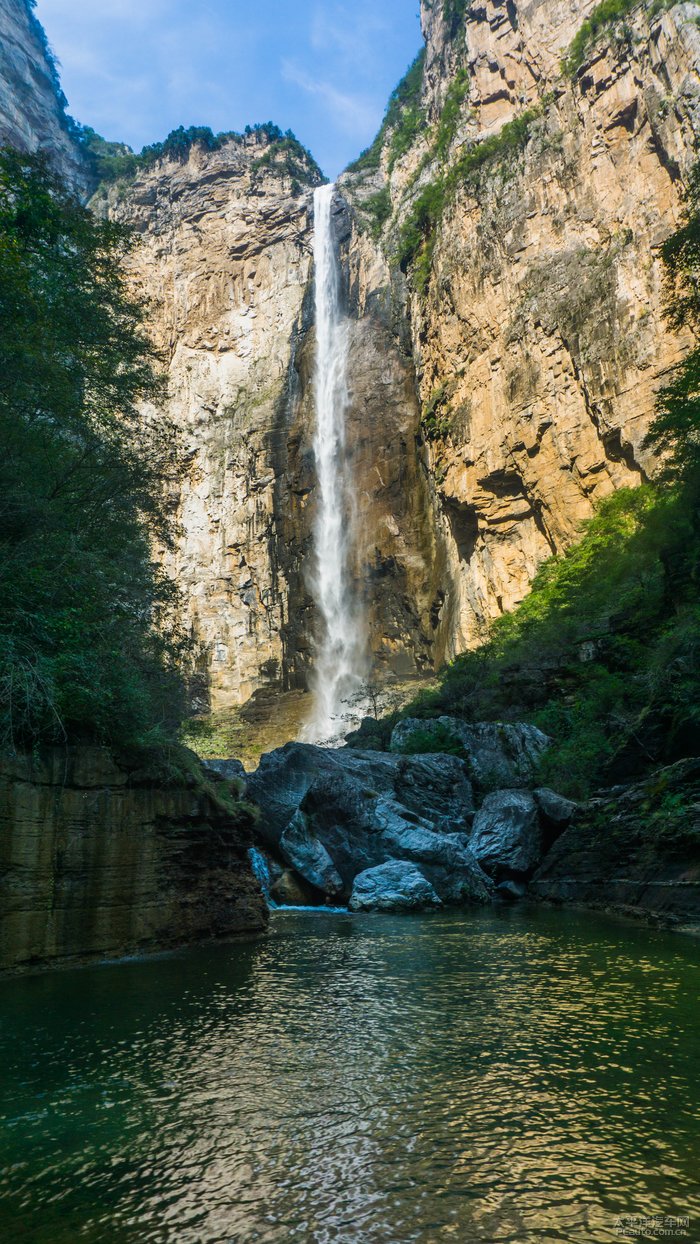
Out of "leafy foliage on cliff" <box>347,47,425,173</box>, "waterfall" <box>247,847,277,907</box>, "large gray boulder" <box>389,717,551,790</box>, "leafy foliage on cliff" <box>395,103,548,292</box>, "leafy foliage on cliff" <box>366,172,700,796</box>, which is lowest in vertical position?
"waterfall" <box>247,847,277,907</box>

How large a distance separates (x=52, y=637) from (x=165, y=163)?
68071 millimetres

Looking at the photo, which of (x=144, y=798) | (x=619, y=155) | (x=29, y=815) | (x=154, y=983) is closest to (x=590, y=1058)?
(x=154, y=983)

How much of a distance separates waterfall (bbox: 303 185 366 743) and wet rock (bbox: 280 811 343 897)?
23544 millimetres

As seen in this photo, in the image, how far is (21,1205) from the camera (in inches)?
91.7

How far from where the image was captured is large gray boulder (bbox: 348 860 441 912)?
39.3 ft

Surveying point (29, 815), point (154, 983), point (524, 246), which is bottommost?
point (154, 983)

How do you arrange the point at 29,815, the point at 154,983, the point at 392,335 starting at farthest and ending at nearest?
the point at 392,335 → the point at 29,815 → the point at 154,983

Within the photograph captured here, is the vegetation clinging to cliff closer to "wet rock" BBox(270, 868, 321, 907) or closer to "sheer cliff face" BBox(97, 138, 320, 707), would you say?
"sheer cliff face" BBox(97, 138, 320, 707)

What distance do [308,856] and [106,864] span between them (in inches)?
287

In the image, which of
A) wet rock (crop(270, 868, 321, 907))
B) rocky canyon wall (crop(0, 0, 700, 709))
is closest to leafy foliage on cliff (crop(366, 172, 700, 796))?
rocky canyon wall (crop(0, 0, 700, 709))

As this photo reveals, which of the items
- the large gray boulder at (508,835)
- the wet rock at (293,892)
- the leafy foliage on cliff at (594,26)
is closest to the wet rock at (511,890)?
the large gray boulder at (508,835)

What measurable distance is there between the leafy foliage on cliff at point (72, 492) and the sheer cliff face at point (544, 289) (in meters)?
21.4

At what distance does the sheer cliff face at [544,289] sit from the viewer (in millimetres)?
29172

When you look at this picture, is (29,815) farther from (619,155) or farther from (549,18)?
(549,18)
